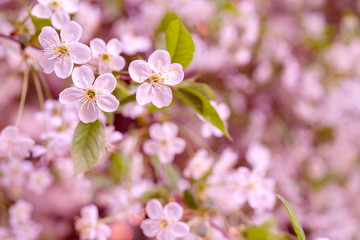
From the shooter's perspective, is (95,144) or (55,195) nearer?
(95,144)

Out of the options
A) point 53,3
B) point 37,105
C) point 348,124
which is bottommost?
point 53,3

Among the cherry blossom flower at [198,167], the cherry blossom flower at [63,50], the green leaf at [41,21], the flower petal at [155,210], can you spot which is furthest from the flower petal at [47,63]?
the cherry blossom flower at [198,167]

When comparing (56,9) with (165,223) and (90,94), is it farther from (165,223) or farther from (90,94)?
(165,223)

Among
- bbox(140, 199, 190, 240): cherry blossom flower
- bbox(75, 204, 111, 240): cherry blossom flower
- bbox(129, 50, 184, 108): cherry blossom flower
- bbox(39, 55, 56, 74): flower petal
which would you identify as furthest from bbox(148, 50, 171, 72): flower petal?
bbox(75, 204, 111, 240): cherry blossom flower

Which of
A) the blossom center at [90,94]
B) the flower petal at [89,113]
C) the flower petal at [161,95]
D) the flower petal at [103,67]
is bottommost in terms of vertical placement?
the flower petal at [89,113]

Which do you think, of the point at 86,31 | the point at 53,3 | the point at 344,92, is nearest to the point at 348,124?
the point at 344,92

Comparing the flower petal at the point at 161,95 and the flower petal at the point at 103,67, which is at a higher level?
the flower petal at the point at 103,67

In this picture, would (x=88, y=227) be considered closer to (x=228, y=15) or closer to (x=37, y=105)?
(x=37, y=105)

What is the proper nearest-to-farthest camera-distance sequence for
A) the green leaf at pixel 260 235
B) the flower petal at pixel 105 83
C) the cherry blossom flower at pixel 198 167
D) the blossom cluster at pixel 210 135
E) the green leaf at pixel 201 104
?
1. the flower petal at pixel 105 83
2. the green leaf at pixel 201 104
3. the green leaf at pixel 260 235
4. the blossom cluster at pixel 210 135
5. the cherry blossom flower at pixel 198 167

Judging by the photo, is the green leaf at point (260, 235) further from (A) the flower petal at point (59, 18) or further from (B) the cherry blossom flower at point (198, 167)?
(A) the flower petal at point (59, 18)
